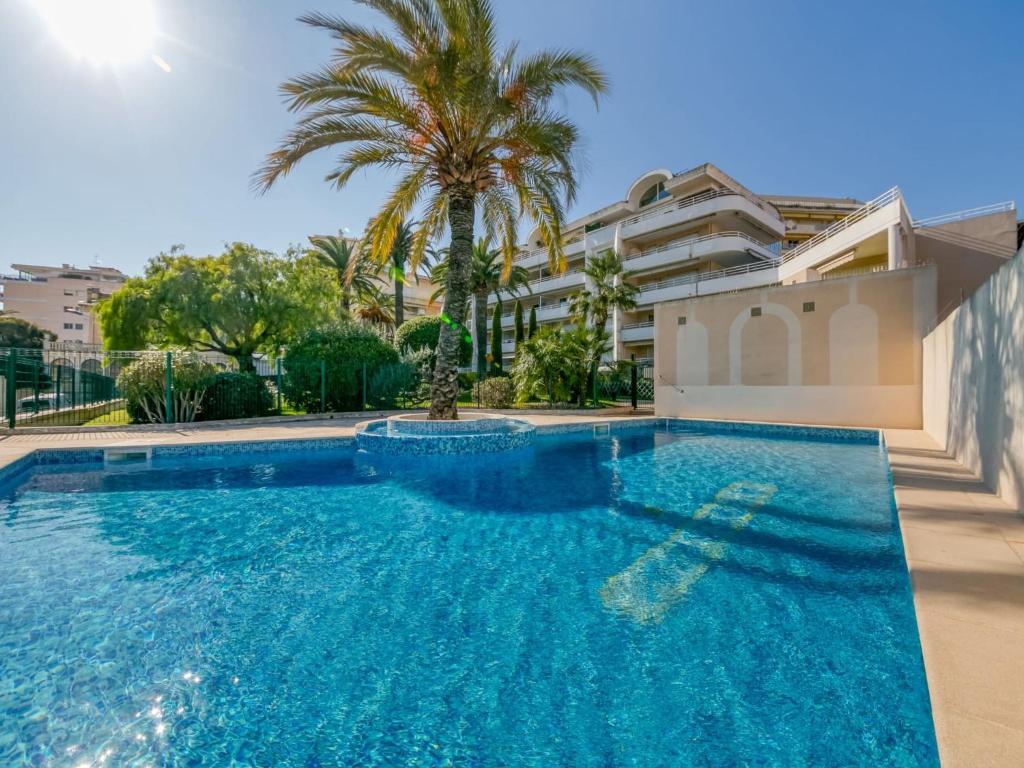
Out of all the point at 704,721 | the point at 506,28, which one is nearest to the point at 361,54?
the point at 506,28

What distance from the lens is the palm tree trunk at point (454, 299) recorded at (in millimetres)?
10234

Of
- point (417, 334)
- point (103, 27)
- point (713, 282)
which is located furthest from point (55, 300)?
point (713, 282)

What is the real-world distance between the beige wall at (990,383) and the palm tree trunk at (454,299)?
8113 mm

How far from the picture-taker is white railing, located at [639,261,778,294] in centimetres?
2592

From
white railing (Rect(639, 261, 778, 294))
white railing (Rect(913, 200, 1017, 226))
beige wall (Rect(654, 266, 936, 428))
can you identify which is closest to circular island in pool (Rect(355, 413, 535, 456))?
beige wall (Rect(654, 266, 936, 428))

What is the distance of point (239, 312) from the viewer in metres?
18.9

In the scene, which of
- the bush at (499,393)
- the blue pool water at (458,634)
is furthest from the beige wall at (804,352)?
the blue pool water at (458,634)

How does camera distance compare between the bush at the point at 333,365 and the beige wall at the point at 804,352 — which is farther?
the bush at the point at 333,365

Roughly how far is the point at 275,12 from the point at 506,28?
4291 mm

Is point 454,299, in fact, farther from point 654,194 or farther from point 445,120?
point 654,194

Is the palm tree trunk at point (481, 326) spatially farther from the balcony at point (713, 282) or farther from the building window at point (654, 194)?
the building window at point (654, 194)

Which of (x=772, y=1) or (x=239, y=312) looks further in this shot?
(x=239, y=312)

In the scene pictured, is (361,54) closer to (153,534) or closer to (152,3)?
(152,3)

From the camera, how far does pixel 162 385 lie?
1245 centimetres
